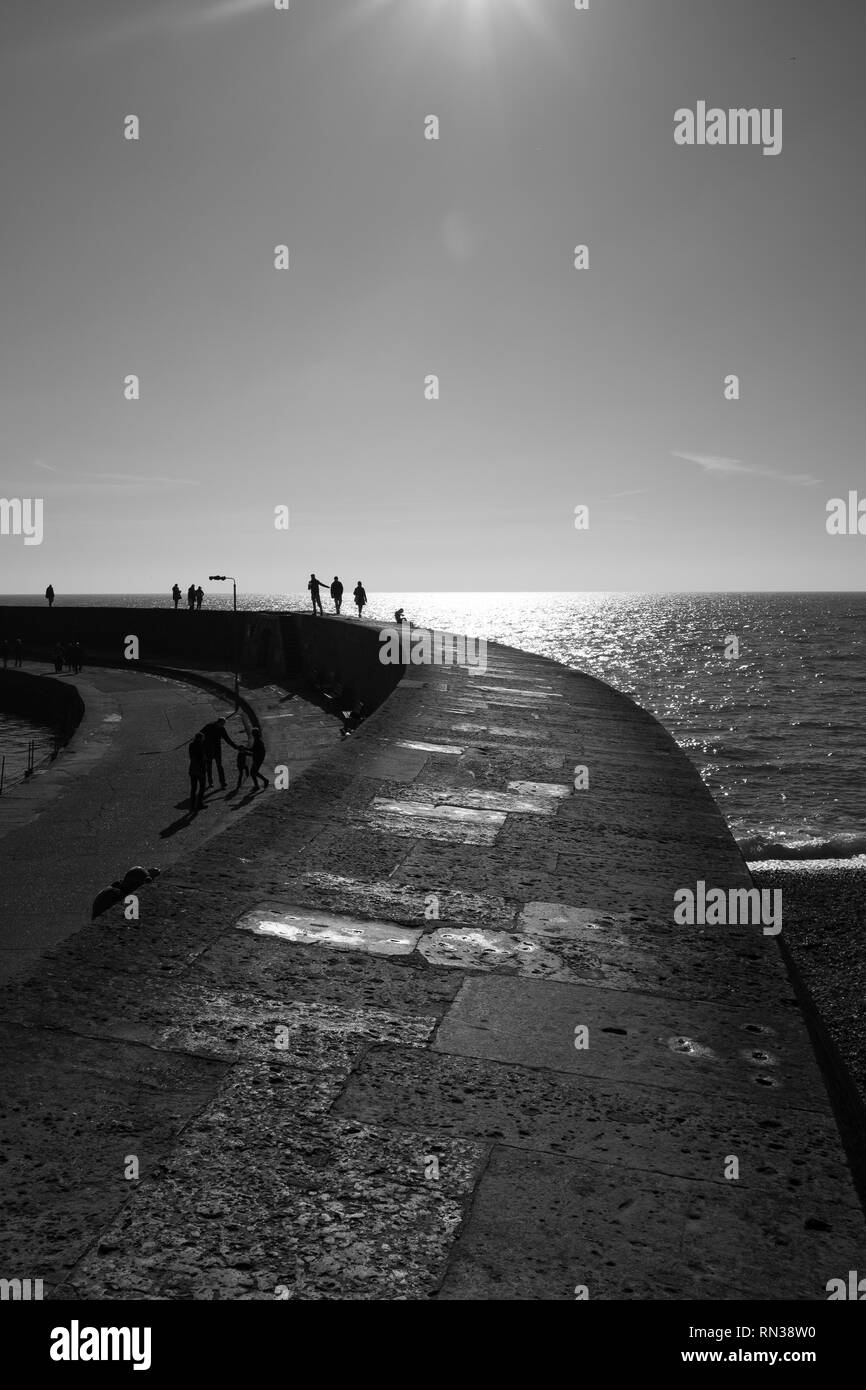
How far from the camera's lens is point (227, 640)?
38469mm

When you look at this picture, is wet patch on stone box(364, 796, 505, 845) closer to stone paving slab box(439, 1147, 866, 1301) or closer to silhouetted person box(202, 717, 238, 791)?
stone paving slab box(439, 1147, 866, 1301)

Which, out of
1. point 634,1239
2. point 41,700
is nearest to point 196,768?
point 634,1239

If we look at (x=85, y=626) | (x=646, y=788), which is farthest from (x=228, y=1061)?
(x=85, y=626)

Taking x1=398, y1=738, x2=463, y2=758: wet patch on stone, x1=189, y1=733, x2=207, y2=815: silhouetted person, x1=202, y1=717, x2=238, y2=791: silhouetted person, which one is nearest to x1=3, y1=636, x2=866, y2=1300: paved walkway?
x1=398, y1=738, x2=463, y2=758: wet patch on stone

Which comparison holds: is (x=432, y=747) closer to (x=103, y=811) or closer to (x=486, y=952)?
(x=486, y=952)

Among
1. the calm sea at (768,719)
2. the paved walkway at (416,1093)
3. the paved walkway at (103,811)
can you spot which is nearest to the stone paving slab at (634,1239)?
the paved walkway at (416,1093)

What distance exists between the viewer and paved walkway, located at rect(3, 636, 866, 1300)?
2.42 metres

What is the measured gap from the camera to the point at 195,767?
50.2ft

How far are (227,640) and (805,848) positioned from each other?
2558 cm

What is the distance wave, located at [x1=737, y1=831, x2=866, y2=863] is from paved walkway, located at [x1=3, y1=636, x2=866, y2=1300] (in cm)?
1634

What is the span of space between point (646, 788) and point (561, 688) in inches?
245

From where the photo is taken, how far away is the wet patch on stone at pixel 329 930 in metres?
4.30

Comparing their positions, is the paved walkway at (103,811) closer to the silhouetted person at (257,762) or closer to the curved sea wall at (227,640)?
the silhouetted person at (257,762)

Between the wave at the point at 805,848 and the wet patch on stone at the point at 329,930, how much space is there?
17283 millimetres
